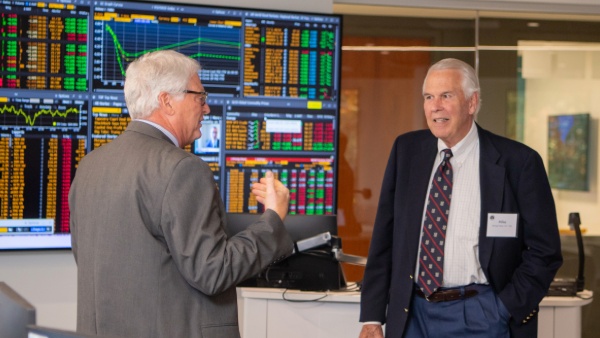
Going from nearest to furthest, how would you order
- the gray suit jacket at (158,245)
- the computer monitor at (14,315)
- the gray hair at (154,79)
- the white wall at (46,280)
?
the computer monitor at (14,315), the gray suit jacket at (158,245), the gray hair at (154,79), the white wall at (46,280)

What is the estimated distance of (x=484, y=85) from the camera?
5.89 meters

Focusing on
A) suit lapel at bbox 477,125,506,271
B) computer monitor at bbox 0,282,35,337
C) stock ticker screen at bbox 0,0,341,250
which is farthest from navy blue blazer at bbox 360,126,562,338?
stock ticker screen at bbox 0,0,341,250

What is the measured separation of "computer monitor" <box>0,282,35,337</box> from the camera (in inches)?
47.4

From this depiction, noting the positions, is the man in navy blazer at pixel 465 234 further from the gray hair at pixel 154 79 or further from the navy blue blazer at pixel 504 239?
the gray hair at pixel 154 79

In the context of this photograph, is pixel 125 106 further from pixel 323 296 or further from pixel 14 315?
pixel 14 315

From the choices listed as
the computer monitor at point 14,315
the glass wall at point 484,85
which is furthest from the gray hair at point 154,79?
the glass wall at point 484,85

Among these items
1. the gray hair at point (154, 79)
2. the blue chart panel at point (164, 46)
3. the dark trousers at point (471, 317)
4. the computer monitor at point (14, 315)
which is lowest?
the dark trousers at point (471, 317)

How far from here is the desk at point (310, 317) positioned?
12.6ft

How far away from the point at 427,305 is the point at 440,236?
242mm

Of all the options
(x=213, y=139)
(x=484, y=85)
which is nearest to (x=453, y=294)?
(x=213, y=139)

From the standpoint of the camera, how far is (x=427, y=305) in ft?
9.12

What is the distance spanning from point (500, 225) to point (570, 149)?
11.4 ft

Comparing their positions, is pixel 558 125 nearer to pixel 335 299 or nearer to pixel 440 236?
pixel 335 299

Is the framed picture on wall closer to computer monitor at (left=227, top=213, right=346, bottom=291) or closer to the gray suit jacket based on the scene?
computer monitor at (left=227, top=213, right=346, bottom=291)
